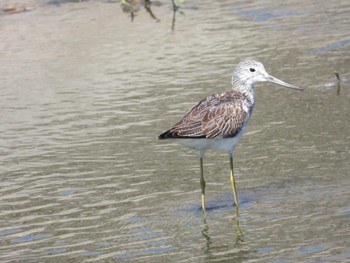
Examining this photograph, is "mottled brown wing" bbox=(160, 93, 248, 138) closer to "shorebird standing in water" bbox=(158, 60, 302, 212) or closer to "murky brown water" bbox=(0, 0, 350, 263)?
"shorebird standing in water" bbox=(158, 60, 302, 212)

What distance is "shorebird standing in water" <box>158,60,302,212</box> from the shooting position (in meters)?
8.64

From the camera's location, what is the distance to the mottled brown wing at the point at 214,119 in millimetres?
8602

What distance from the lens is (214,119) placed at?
8820 millimetres

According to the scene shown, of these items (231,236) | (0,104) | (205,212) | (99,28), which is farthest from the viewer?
(99,28)

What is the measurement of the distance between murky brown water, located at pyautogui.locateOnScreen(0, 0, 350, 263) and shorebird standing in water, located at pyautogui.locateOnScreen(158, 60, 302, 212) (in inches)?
20.5

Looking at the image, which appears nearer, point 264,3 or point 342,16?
point 342,16

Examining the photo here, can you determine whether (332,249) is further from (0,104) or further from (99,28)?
(99,28)

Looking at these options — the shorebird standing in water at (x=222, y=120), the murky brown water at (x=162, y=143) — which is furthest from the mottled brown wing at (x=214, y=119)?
the murky brown water at (x=162, y=143)

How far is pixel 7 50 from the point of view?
14.4m

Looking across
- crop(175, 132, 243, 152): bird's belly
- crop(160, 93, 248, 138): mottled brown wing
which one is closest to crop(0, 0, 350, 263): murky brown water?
crop(175, 132, 243, 152): bird's belly

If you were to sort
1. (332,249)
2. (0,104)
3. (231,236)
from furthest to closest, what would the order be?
(0,104) → (231,236) → (332,249)

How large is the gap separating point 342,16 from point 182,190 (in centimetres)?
638

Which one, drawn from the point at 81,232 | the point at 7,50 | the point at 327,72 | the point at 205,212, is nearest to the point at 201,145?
the point at 205,212

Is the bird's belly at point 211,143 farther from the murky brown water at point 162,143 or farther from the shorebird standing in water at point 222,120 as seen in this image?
the murky brown water at point 162,143
